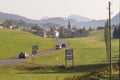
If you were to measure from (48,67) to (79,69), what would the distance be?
487cm

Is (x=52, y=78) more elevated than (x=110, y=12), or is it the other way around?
(x=110, y=12)

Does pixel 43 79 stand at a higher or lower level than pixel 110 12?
lower

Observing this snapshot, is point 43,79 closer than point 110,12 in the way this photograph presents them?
No

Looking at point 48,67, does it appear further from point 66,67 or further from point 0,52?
point 0,52

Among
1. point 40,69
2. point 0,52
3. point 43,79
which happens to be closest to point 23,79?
point 43,79

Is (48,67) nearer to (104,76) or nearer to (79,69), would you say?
(79,69)

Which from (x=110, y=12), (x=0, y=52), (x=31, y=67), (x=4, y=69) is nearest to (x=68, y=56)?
(x=31, y=67)

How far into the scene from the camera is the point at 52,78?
143 feet

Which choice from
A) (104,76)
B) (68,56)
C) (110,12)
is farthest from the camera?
(68,56)

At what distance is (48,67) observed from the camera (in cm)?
5625

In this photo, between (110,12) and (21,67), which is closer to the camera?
(110,12)

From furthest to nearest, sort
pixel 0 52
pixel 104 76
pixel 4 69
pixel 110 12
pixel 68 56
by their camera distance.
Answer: pixel 0 52
pixel 68 56
pixel 4 69
pixel 104 76
pixel 110 12

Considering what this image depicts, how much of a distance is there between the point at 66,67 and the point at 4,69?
9.71m

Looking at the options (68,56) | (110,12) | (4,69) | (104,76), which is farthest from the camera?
(68,56)
